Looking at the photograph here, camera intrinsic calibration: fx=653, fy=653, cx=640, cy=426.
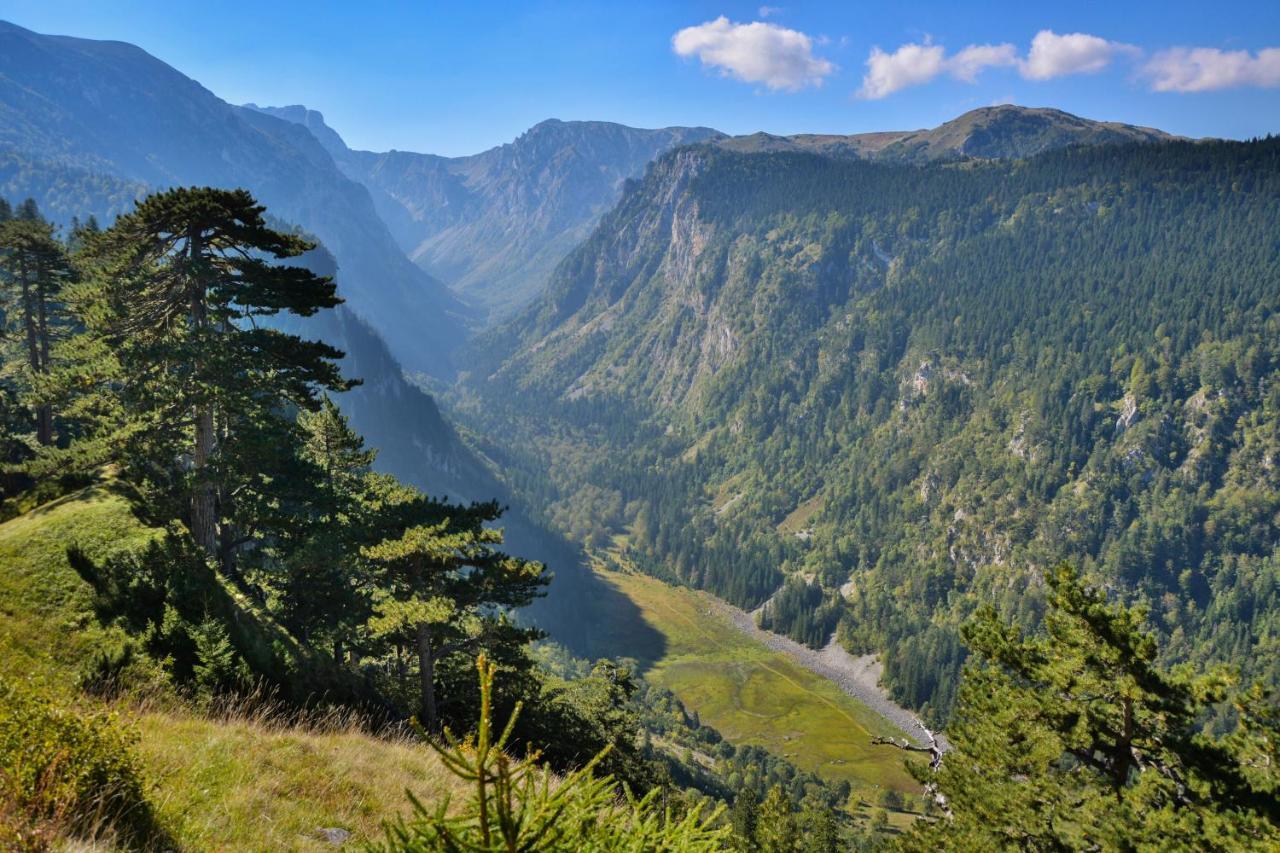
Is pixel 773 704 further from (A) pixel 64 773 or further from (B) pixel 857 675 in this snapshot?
(A) pixel 64 773

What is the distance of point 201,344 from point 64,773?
A: 2149 centimetres

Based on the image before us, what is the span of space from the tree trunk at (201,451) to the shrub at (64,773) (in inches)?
759

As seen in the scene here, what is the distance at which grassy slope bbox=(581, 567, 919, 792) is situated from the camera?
143 metres

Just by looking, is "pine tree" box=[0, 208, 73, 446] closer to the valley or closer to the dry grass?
the dry grass

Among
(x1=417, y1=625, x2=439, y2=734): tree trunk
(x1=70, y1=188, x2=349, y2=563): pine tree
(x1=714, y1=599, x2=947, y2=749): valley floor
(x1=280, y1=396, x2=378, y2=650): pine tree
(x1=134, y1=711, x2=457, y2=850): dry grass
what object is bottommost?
(x1=714, y1=599, x2=947, y2=749): valley floor

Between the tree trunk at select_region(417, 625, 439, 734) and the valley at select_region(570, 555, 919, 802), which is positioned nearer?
the tree trunk at select_region(417, 625, 439, 734)

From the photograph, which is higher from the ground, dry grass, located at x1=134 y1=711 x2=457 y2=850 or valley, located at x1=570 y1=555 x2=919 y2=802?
dry grass, located at x1=134 y1=711 x2=457 y2=850

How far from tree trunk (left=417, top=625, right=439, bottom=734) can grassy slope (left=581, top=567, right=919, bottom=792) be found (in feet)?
439

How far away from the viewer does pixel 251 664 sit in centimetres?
1788

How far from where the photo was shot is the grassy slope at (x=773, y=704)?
14312 centimetres

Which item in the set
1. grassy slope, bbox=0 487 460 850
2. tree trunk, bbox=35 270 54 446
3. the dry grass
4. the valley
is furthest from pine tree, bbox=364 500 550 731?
the valley

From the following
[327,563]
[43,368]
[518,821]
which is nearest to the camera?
[518,821]

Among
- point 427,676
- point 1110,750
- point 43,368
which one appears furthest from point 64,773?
point 43,368

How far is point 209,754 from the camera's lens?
10414 mm
